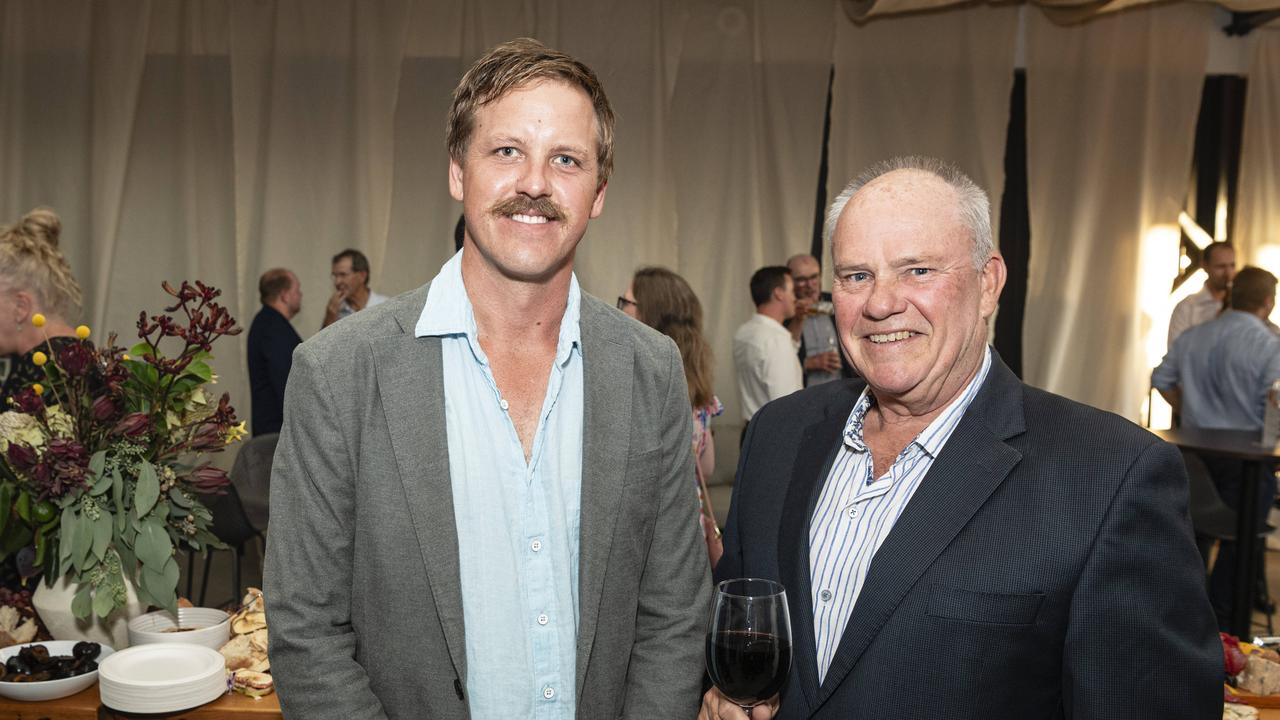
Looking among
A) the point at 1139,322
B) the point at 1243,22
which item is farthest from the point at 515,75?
the point at 1243,22

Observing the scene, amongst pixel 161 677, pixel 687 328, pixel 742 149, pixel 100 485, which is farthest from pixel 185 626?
pixel 742 149

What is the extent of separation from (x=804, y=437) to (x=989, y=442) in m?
0.36

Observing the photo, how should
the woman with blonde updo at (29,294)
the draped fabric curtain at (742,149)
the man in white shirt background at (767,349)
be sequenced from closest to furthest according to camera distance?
the woman with blonde updo at (29,294) < the man in white shirt background at (767,349) < the draped fabric curtain at (742,149)

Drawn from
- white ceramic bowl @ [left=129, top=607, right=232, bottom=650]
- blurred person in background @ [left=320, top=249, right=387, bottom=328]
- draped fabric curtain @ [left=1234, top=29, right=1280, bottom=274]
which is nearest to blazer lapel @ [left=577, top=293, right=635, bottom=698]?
white ceramic bowl @ [left=129, top=607, right=232, bottom=650]

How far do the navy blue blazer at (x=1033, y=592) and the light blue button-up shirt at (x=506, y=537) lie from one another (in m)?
0.38

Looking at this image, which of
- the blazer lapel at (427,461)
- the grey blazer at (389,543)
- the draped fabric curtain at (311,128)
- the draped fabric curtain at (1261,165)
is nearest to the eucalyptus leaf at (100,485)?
the grey blazer at (389,543)

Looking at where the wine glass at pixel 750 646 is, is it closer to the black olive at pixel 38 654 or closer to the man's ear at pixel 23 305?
the black olive at pixel 38 654

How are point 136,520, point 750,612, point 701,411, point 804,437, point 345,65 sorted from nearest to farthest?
point 750,612, point 804,437, point 136,520, point 701,411, point 345,65

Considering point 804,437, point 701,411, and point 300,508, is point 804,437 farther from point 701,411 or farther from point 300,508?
point 701,411

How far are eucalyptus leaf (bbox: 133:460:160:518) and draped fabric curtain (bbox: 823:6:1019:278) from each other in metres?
5.41

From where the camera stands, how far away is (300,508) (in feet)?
4.59

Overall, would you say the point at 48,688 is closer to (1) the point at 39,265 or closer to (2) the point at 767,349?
(1) the point at 39,265

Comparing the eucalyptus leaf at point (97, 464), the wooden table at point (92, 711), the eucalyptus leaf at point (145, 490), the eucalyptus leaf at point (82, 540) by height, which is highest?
the eucalyptus leaf at point (97, 464)

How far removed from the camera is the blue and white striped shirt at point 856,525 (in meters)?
1.53
